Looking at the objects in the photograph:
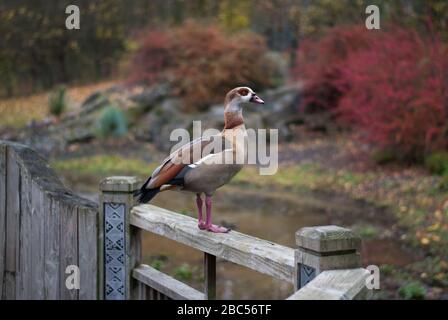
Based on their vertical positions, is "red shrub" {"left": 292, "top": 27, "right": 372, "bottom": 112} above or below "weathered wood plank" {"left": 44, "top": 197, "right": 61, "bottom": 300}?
above

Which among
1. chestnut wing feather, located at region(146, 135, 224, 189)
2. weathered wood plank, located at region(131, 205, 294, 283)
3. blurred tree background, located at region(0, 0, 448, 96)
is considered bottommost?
weathered wood plank, located at region(131, 205, 294, 283)

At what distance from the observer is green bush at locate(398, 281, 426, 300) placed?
5242 mm

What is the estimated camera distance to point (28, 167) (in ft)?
10.6

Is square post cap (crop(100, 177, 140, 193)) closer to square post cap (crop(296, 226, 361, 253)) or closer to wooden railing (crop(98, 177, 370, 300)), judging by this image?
wooden railing (crop(98, 177, 370, 300))

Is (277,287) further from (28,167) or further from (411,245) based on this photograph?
(28,167)

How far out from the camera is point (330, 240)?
77.9 inches

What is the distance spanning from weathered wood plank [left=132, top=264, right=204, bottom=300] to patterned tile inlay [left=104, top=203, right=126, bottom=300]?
9 centimetres

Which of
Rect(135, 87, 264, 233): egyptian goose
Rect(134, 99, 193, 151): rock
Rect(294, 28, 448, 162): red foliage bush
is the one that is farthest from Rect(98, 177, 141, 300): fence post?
Rect(134, 99, 193, 151): rock

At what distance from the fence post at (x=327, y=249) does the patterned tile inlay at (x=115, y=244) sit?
1409 millimetres

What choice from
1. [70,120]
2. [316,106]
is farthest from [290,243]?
[70,120]

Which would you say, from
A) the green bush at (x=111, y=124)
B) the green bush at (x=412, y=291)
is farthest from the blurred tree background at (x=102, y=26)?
the green bush at (x=412, y=291)

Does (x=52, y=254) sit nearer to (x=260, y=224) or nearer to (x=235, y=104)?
(x=235, y=104)

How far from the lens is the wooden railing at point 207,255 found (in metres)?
1.96

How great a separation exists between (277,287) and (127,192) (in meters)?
3.06
